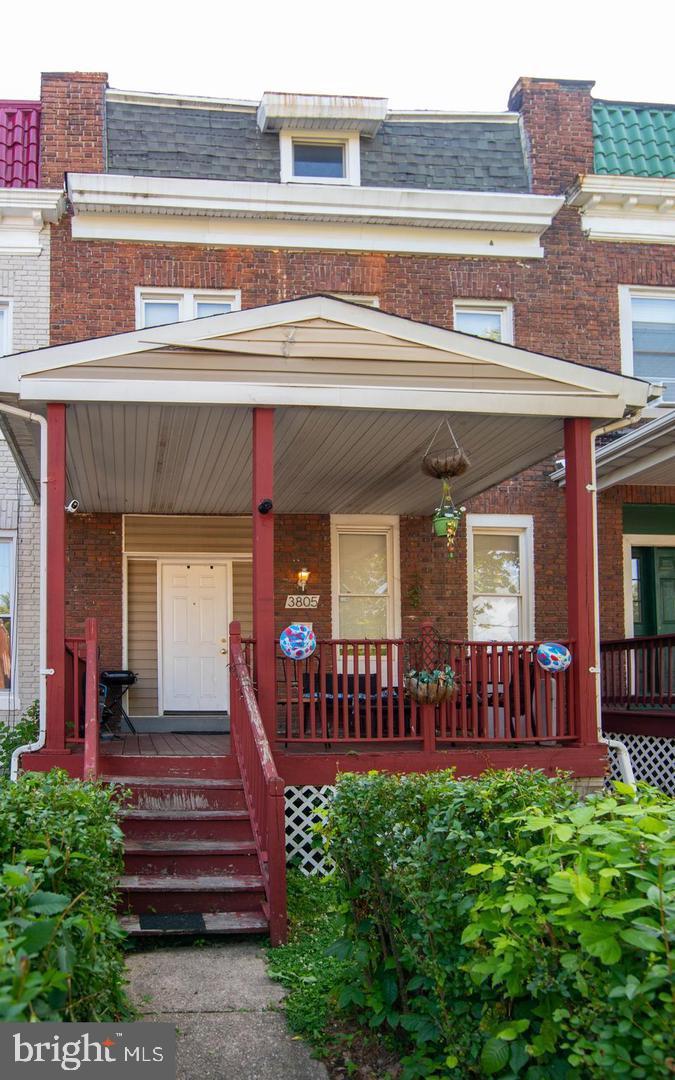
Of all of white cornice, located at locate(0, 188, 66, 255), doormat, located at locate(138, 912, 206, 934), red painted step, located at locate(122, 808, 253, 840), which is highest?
white cornice, located at locate(0, 188, 66, 255)

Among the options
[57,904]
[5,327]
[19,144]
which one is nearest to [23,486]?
[5,327]

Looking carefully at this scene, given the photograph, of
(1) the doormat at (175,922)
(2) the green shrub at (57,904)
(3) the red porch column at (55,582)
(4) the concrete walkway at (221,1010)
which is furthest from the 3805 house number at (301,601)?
(2) the green shrub at (57,904)

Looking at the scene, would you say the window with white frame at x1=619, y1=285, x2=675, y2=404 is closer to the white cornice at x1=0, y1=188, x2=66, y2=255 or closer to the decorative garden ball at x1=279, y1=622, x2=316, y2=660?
the decorative garden ball at x1=279, y1=622, x2=316, y2=660

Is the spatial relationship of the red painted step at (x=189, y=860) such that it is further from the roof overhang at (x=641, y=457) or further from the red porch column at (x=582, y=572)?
the roof overhang at (x=641, y=457)

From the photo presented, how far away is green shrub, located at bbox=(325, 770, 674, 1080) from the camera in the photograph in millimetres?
2914

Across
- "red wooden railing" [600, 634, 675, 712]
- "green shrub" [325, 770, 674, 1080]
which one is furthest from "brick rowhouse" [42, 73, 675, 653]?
"green shrub" [325, 770, 674, 1080]

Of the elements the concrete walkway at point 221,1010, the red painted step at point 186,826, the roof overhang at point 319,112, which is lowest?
the concrete walkway at point 221,1010

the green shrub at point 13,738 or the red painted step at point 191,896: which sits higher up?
the green shrub at point 13,738

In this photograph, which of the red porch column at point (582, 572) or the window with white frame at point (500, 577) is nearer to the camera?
the red porch column at point (582, 572)

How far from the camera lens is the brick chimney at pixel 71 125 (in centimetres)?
1275

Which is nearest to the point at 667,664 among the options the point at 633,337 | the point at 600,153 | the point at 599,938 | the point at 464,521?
the point at 464,521

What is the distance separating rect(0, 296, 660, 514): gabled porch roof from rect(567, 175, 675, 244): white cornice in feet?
16.4

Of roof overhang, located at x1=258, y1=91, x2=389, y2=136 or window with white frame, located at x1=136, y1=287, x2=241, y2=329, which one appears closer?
window with white frame, located at x1=136, y1=287, x2=241, y2=329

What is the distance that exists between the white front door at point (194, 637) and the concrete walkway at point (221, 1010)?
6556mm
